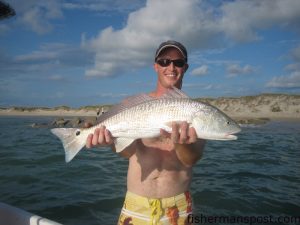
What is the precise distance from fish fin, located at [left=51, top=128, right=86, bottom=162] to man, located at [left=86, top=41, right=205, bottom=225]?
0.42ft

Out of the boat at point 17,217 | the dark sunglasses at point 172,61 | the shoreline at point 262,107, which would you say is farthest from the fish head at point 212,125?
the shoreline at point 262,107

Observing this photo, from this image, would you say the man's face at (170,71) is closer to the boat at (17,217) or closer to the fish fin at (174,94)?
the fish fin at (174,94)

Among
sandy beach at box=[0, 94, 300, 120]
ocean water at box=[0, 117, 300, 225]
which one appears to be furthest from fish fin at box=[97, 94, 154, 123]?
sandy beach at box=[0, 94, 300, 120]

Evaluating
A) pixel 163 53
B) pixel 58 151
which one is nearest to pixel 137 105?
pixel 163 53

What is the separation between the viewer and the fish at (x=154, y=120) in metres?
4.36

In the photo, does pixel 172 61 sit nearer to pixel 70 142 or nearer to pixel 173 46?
pixel 173 46

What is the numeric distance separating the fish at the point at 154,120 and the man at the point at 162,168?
133mm

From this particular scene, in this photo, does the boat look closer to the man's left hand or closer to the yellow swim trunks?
the yellow swim trunks

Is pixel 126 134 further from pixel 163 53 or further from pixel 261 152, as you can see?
pixel 261 152

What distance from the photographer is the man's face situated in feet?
16.1

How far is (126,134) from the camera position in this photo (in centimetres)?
Answer: 455

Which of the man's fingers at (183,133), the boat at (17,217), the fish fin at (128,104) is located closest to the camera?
the man's fingers at (183,133)

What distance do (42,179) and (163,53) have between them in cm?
815

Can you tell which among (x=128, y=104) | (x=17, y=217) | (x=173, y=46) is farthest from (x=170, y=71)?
(x=17, y=217)
